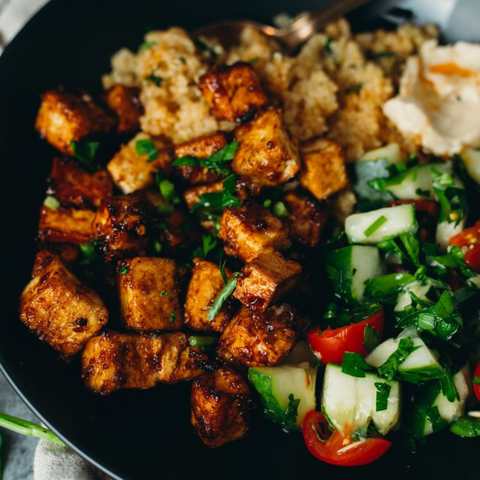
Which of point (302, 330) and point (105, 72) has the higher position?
point (105, 72)

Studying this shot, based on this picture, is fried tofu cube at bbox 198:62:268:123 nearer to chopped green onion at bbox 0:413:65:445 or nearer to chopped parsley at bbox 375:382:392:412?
chopped parsley at bbox 375:382:392:412

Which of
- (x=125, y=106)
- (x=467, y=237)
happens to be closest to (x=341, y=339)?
(x=467, y=237)

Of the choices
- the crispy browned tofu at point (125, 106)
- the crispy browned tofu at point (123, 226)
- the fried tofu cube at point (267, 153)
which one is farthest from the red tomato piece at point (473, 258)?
the crispy browned tofu at point (125, 106)

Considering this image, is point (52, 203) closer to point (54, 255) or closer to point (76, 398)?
point (54, 255)

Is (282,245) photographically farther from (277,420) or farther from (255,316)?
(277,420)

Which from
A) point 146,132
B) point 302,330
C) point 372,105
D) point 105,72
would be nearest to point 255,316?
point 302,330

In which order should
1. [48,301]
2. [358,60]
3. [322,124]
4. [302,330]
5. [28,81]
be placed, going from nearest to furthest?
[48,301], [302,330], [28,81], [322,124], [358,60]

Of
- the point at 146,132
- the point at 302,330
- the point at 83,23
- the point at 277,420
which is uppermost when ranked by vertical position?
the point at 83,23
